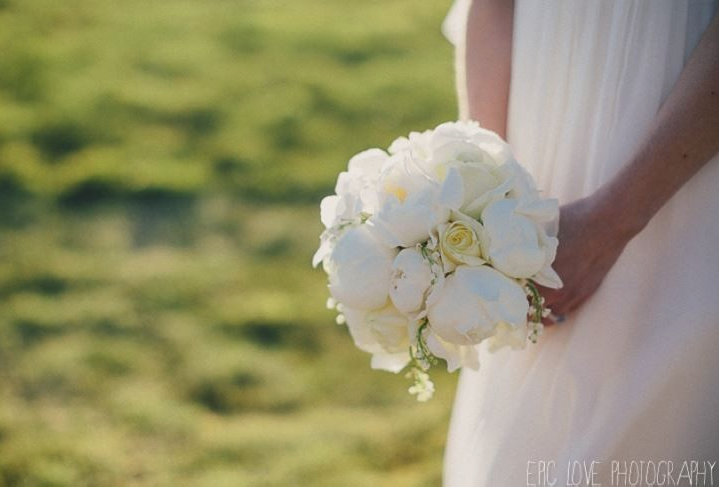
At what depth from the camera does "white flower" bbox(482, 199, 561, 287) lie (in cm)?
151

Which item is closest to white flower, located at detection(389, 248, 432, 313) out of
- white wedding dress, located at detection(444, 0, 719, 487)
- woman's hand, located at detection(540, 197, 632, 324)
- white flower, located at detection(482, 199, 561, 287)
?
white flower, located at detection(482, 199, 561, 287)

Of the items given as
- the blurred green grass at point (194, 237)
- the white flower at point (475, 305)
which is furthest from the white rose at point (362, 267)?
the blurred green grass at point (194, 237)

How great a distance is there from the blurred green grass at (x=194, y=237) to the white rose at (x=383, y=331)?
1.68 m

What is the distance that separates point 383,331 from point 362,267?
141 millimetres

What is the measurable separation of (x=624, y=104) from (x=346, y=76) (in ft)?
17.8

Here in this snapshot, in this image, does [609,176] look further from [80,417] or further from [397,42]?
[397,42]

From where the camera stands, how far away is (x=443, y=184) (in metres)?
1.53

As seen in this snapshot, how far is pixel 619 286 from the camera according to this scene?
1.79 m

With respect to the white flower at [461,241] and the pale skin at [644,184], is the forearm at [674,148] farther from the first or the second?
the white flower at [461,241]

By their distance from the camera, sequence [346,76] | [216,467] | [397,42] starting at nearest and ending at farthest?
[216,467], [346,76], [397,42]

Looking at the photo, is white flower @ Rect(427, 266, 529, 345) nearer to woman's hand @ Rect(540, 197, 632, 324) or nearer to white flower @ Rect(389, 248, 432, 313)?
white flower @ Rect(389, 248, 432, 313)

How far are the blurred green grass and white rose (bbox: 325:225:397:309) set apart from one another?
6.13ft

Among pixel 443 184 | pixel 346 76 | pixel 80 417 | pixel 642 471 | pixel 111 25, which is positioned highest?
pixel 111 25

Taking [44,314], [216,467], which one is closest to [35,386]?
[44,314]
